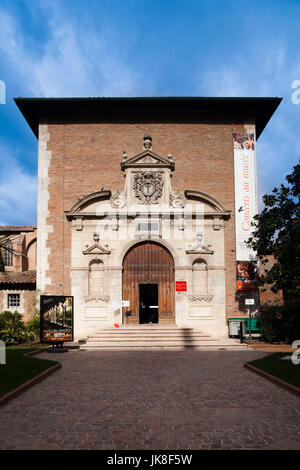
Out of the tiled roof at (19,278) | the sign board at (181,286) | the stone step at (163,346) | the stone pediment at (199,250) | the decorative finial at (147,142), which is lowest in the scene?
the stone step at (163,346)

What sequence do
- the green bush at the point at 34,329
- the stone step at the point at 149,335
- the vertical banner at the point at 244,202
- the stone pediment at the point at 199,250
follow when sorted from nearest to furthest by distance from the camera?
the stone step at the point at 149,335 → the green bush at the point at 34,329 → the stone pediment at the point at 199,250 → the vertical banner at the point at 244,202

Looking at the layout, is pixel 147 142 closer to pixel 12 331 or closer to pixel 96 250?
pixel 96 250

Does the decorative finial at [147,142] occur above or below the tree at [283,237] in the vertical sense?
above

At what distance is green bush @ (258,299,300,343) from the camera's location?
58.7 feet

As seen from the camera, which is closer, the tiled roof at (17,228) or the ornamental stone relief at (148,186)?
the ornamental stone relief at (148,186)

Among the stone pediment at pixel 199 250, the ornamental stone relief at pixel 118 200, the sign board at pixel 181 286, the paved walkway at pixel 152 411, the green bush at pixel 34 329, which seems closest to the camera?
the paved walkway at pixel 152 411

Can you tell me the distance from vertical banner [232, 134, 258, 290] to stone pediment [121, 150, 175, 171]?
3979 mm

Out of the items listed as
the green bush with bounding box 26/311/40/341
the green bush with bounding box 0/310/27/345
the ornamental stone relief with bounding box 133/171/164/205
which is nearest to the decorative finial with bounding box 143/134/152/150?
the ornamental stone relief with bounding box 133/171/164/205

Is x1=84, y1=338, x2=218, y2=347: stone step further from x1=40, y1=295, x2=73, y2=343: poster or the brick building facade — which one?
the brick building facade

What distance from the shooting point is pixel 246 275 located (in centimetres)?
1984

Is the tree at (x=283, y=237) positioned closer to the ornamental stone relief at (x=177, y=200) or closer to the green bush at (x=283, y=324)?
the green bush at (x=283, y=324)

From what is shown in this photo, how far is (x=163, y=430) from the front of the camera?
20.1ft

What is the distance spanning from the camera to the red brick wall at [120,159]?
67.5 feet

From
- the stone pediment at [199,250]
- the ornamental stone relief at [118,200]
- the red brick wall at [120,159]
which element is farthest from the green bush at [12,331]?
the stone pediment at [199,250]
